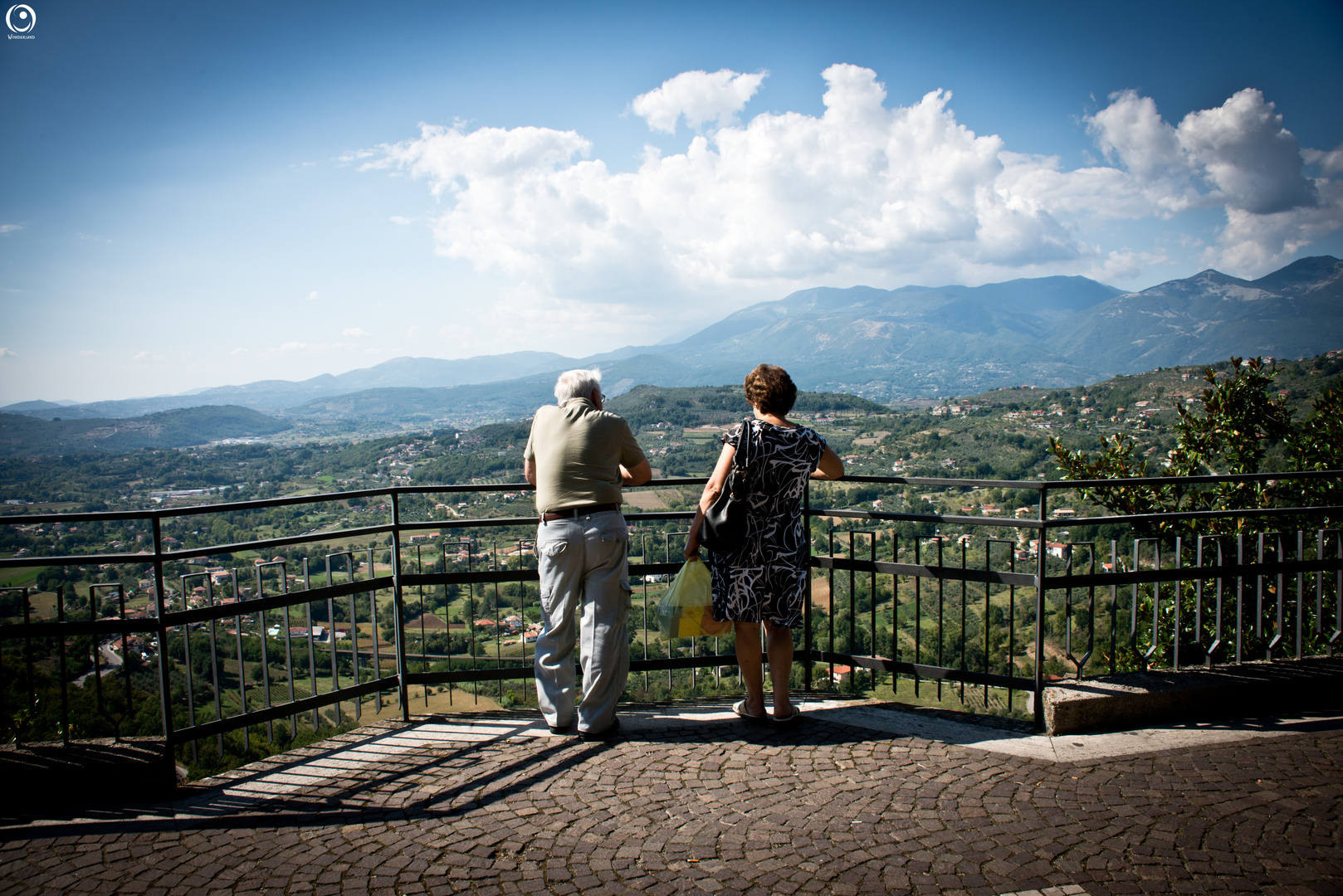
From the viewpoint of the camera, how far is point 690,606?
13.4 feet

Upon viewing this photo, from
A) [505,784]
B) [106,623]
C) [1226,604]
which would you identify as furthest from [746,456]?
[1226,604]

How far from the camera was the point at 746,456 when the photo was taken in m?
3.86

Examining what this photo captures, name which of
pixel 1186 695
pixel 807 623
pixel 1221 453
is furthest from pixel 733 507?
pixel 1221 453

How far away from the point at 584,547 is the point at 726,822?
1.53m

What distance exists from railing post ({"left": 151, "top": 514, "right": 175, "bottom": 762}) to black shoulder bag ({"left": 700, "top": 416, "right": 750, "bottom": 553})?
2.81 m

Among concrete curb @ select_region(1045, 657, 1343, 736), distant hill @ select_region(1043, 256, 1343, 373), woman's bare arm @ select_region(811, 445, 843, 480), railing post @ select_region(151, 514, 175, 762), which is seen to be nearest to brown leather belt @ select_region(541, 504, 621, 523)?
woman's bare arm @ select_region(811, 445, 843, 480)

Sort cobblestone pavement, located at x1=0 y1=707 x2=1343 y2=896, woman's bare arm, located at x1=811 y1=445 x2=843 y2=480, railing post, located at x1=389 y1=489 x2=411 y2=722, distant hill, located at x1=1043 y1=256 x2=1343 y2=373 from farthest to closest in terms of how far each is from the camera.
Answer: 1. distant hill, located at x1=1043 y1=256 x2=1343 y2=373
2. railing post, located at x1=389 y1=489 x2=411 y2=722
3. woman's bare arm, located at x1=811 y1=445 x2=843 y2=480
4. cobblestone pavement, located at x1=0 y1=707 x2=1343 y2=896

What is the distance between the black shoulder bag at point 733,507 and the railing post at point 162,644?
2.81 m

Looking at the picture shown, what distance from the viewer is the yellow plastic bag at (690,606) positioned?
4086 mm

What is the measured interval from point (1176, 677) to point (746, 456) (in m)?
3.11

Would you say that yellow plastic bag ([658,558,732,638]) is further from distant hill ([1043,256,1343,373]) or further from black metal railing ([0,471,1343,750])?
distant hill ([1043,256,1343,373])

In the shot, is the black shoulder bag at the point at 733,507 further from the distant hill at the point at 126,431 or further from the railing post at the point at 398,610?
the distant hill at the point at 126,431

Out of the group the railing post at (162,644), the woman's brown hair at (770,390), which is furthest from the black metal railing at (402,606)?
the woman's brown hair at (770,390)

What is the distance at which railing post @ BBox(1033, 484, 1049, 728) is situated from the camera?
4.14m
